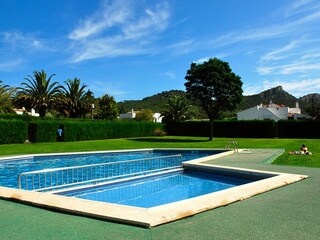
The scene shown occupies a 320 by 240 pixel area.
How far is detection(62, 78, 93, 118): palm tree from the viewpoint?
53631mm

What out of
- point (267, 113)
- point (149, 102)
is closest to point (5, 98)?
point (267, 113)

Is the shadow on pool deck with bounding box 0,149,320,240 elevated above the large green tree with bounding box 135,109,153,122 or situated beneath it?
situated beneath

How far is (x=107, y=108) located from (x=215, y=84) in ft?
135

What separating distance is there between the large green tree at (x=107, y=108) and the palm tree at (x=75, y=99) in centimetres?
1191

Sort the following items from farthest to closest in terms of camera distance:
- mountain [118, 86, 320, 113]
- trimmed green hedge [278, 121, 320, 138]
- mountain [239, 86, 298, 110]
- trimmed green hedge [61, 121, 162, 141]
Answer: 1. mountain [239, 86, 298, 110]
2. mountain [118, 86, 320, 113]
3. trimmed green hedge [278, 121, 320, 138]
4. trimmed green hedge [61, 121, 162, 141]

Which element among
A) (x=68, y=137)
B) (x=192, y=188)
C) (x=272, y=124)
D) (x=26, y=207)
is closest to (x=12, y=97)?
(x=68, y=137)

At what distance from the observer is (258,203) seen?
270 inches

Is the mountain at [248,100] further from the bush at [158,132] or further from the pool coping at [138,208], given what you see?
the pool coping at [138,208]

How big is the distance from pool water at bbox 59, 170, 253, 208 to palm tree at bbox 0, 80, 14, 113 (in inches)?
1495

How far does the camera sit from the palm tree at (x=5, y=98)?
4531cm

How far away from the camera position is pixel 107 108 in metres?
70.7

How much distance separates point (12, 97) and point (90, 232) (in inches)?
1870

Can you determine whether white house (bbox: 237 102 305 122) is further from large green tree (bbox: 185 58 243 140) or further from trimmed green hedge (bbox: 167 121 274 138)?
large green tree (bbox: 185 58 243 140)

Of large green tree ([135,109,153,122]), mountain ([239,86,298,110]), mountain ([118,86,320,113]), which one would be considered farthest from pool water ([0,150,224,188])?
mountain ([239,86,298,110])
